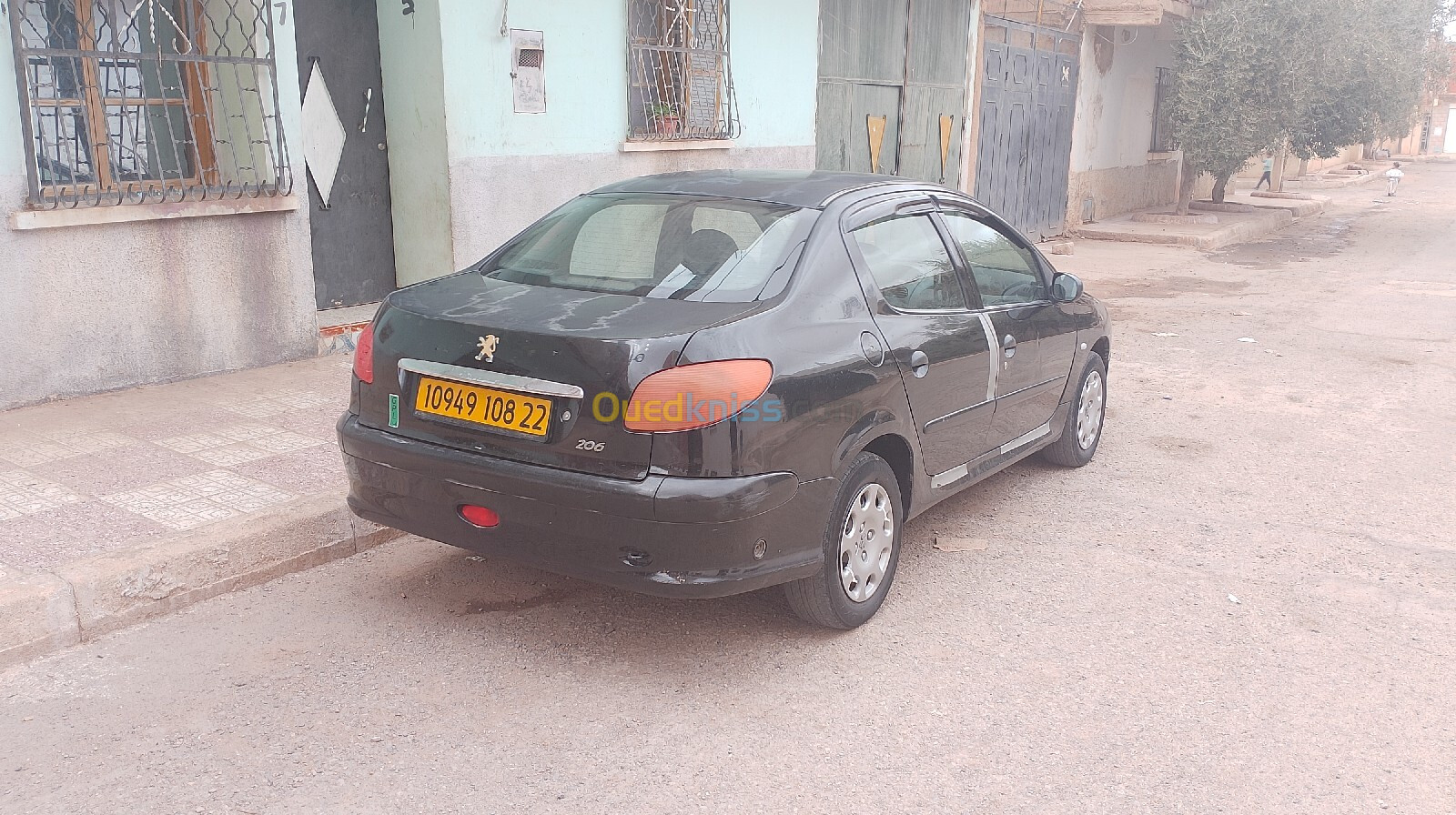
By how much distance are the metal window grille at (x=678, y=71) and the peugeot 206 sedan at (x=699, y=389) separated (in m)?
4.97

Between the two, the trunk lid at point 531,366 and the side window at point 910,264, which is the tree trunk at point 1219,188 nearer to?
the side window at point 910,264

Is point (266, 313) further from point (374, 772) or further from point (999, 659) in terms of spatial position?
point (999, 659)

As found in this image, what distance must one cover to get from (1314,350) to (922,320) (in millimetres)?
6238

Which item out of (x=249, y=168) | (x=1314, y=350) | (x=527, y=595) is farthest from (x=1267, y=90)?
(x=527, y=595)

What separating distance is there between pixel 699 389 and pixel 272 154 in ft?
15.2

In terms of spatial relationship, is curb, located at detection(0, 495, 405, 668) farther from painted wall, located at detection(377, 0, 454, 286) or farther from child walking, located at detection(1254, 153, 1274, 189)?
child walking, located at detection(1254, 153, 1274, 189)

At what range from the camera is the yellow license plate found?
3.45m

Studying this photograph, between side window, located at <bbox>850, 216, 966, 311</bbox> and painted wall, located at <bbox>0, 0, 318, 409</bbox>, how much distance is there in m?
4.17

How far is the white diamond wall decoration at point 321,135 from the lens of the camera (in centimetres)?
759

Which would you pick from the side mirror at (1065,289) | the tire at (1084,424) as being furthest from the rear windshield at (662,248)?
the tire at (1084,424)

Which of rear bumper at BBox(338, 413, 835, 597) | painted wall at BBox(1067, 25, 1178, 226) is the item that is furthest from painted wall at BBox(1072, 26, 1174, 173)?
rear bumper at BBox(338, 413, 835, 597)

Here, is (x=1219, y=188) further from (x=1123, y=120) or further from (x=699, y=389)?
(x=699, y=389)

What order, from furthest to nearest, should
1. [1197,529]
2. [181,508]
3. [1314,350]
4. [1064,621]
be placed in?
[1314,350]
[1197,529]
[181,508]
[1064,621]

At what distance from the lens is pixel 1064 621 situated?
13.5 feet
